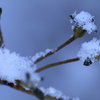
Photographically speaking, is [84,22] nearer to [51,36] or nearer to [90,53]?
[90,53]

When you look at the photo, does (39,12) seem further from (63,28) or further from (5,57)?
(5,57)

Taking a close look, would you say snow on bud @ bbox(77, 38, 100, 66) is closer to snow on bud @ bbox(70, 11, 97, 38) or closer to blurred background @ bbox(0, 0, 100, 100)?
snow on bud @ bbox(70, 11, 97, 38)

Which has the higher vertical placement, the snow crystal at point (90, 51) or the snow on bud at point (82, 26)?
the snow on bud at point (82, 26)

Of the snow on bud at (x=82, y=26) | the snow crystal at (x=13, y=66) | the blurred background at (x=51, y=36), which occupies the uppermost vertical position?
the blurred background at (x=51, y=36)

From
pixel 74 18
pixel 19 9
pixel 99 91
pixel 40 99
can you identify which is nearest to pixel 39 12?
pixel 19 9

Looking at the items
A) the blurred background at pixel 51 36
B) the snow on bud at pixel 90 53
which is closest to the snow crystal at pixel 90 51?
the snow on bud at pixel 90 53

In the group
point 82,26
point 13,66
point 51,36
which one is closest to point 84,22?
point 82,26

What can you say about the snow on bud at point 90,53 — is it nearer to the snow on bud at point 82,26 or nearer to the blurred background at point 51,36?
the snow on bud at point 82,26

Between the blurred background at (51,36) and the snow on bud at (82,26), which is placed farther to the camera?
the blurred background at (51,36)
